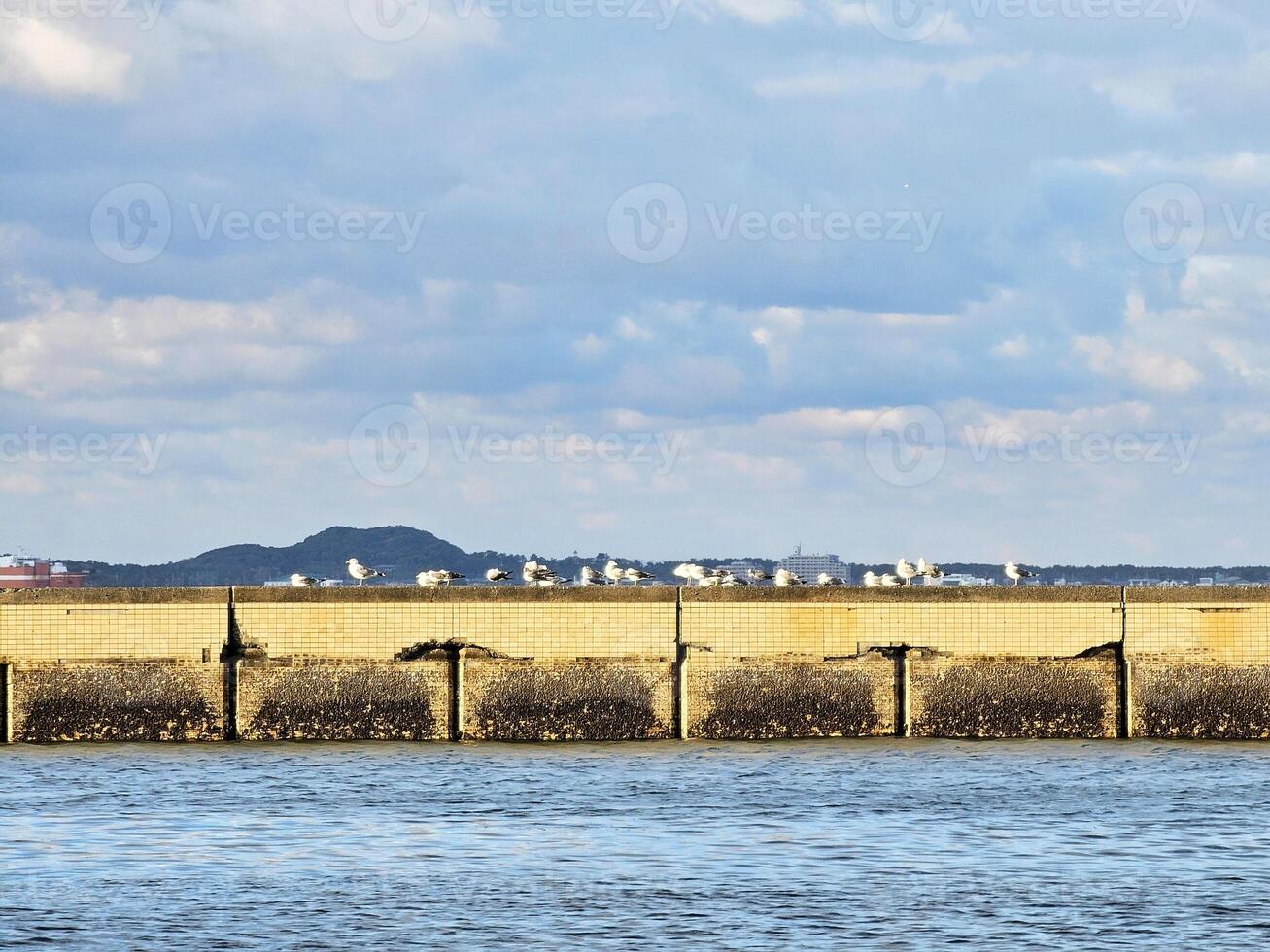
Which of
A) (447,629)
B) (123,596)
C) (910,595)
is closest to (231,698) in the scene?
(123,596)

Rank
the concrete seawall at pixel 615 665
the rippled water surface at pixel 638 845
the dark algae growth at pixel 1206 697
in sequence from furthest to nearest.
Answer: the dark algae growth at pixel 1206 697 < the concrete seawall at pixel 615 665 < the rippled water surface at pixel 638 845

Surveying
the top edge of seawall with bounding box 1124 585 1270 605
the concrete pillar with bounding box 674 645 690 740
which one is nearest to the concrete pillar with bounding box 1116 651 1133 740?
the top edge of seawall with bounding box 1124 585 1270 605

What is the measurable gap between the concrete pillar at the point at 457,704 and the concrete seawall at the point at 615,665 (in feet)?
0.10

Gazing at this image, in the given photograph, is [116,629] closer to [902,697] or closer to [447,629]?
[447,629]

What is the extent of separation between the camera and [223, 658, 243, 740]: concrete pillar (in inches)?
1303

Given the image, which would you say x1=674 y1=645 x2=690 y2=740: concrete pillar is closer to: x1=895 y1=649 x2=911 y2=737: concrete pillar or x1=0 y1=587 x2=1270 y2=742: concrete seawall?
x1=0 y1=587 x2=1270 y2=742: concrete seawall

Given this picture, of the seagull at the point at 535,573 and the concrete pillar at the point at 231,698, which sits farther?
the seagull at the point at 535,573

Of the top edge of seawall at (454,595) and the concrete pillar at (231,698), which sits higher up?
the top edge of seawall at (454,595)

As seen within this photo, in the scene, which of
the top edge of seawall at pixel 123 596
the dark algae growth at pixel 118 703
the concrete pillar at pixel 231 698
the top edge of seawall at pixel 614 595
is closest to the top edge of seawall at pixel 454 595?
the top edge of seawall at pixel 614 595

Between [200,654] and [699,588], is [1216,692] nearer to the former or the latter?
[699,588]

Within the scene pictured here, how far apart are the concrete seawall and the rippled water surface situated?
560mm

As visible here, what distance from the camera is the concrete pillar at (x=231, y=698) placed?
33.1 meters

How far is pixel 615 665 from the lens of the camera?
1314 inches

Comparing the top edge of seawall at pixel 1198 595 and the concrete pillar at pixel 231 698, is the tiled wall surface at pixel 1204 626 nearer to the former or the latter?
the top edge of seawall at pixel 1198 595
